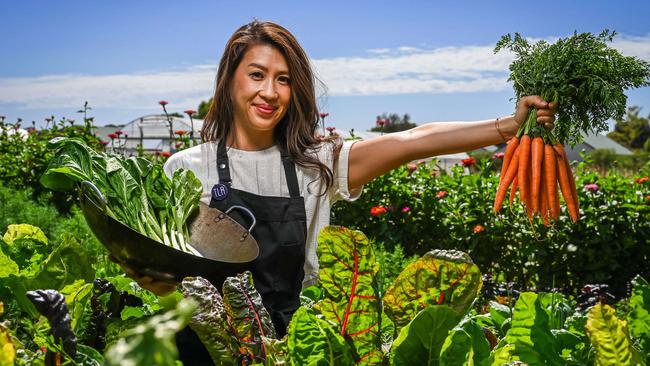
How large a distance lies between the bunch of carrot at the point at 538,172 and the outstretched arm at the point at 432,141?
0.22 feet

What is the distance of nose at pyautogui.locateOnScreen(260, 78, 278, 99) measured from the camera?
2.73 m

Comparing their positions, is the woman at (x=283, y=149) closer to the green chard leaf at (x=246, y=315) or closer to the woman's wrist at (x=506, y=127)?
the woman's wrist at (x=506, y=127)

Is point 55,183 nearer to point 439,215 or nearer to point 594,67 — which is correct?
point 594,67

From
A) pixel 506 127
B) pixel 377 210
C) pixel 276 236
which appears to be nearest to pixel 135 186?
pixel 276 236

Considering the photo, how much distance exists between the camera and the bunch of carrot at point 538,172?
2311 millimetres

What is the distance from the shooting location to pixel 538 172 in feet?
8.03

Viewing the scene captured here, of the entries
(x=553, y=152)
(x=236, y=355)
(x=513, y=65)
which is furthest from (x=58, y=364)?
(x=553, y=152)

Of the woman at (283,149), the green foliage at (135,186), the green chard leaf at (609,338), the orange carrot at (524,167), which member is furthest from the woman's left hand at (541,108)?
the green chard leaf at (609,338)

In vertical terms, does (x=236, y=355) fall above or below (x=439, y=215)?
above

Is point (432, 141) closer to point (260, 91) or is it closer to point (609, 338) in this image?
point (260, 91)

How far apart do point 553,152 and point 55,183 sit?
1642mm

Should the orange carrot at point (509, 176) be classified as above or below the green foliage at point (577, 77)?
below

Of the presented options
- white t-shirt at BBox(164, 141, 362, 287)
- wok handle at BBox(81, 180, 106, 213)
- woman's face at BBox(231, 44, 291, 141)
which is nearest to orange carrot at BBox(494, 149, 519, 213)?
white t-shirt at BBox(164, 141, 362, 287)

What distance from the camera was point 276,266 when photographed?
7.75 feet
